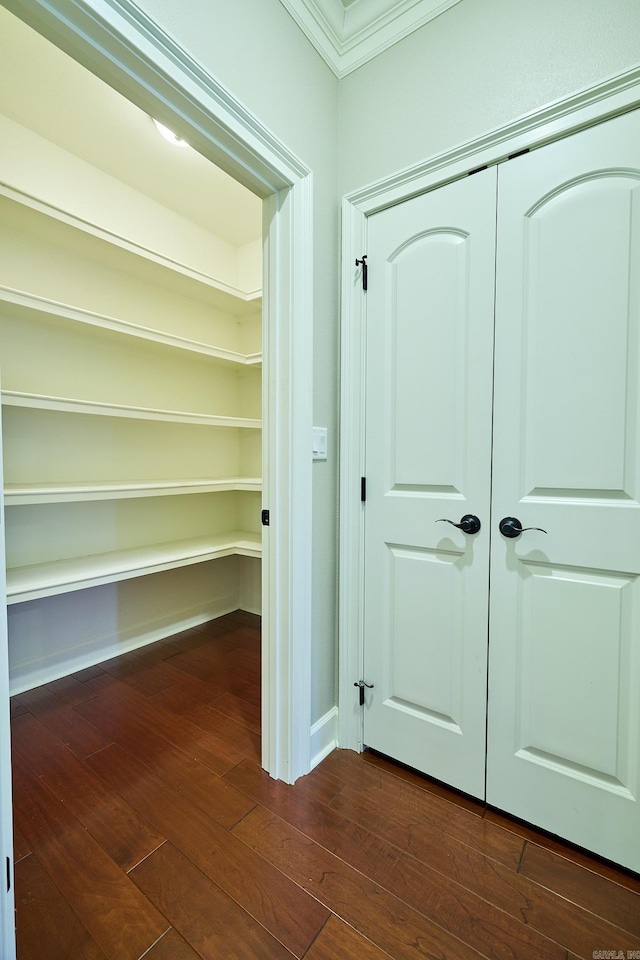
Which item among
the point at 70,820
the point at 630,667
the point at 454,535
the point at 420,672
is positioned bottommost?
the point at 70,820

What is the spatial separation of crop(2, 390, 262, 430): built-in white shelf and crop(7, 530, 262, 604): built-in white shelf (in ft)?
2.55

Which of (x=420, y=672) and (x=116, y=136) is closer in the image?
(x=420, y=672)

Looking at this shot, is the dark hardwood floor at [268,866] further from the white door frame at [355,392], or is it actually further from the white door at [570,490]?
the white door frame at [355,392]

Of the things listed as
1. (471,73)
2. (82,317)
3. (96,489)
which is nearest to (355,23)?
(471,73)

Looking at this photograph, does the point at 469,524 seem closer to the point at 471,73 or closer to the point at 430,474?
the point at 430,474

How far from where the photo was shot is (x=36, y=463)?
6.91 ft

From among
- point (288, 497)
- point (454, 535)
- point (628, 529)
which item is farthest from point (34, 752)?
point (628, 529)

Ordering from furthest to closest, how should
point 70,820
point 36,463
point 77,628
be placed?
point 77,628
point 36,463
point 70,820

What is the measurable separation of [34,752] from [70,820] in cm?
46

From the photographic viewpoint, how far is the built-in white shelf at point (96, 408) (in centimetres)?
173

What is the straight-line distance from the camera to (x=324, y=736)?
1646mm

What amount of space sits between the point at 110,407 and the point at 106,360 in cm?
A: 51

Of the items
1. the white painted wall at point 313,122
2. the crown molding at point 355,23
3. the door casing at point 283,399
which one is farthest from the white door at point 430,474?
the crown molding at point 355,23

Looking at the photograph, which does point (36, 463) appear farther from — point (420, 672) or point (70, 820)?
point (420, 672)
